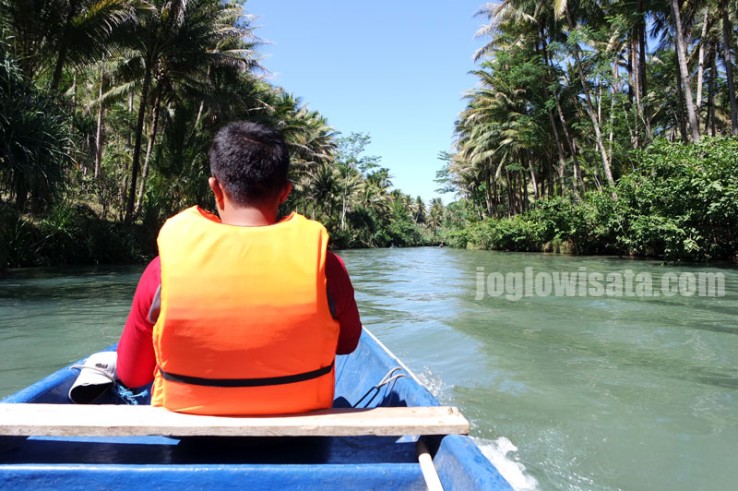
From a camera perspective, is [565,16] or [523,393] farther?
[565,16]

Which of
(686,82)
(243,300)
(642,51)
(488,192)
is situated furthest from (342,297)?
(488,192)

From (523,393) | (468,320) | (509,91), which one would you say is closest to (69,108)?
(468,320)

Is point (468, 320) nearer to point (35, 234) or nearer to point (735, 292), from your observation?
point (735, 292)

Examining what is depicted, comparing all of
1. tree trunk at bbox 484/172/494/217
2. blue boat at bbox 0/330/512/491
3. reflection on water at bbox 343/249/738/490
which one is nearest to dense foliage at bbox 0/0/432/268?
reflection on water at bbox 343/249/738/490

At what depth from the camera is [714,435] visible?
2.89 metres

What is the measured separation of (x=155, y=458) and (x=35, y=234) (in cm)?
1411

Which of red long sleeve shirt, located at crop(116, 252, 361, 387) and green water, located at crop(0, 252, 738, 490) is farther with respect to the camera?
green water, located at crop(0, 252, 738, 490)

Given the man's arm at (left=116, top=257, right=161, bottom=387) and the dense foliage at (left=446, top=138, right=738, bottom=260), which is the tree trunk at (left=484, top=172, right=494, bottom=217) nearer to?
the dense foliage at (left=446, top=138, right=738, bottom=260)

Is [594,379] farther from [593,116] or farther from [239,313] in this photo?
[593,116]

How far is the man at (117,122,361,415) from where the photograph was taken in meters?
1.37

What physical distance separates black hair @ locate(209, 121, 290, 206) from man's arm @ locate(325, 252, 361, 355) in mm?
308

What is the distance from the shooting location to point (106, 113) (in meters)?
27.0

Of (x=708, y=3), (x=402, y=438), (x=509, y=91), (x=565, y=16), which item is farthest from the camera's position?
(x=509, y=91)

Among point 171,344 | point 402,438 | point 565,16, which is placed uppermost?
point 565,16
